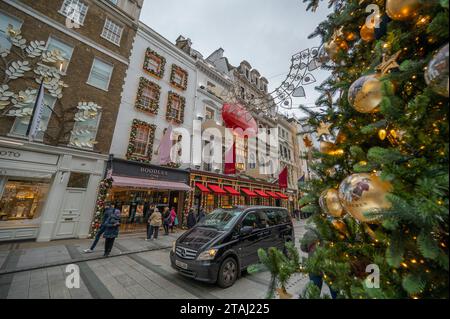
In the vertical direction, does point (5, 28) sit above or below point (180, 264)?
above

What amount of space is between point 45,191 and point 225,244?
969 cm

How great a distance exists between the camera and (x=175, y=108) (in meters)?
14.9

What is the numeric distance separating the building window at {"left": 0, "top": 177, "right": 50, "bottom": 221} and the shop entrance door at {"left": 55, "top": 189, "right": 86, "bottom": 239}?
906 millimetres

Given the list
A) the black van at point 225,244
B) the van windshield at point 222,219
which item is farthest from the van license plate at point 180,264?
the van windshield at point 222,219

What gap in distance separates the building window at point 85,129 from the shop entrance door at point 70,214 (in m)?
2.50

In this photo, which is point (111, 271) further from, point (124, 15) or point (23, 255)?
point (124, 15)

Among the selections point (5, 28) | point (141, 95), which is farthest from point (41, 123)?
point (141, 95)

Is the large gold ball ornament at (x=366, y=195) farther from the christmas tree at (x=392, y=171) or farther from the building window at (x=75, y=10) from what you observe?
the building window at (x=75, y=10)

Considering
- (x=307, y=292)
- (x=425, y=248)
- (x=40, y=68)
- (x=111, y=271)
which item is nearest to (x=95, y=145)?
(x=40, y=68)

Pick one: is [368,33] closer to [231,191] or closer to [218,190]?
[218,190]

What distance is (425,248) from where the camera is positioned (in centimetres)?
113

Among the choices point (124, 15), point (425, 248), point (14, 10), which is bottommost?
point (425, 248)

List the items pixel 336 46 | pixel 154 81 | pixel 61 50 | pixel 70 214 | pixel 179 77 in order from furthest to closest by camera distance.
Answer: pixel 179 77 < pixel 154 81 < pixel 61 50 < pixel 70 214 < pixel 336 46
